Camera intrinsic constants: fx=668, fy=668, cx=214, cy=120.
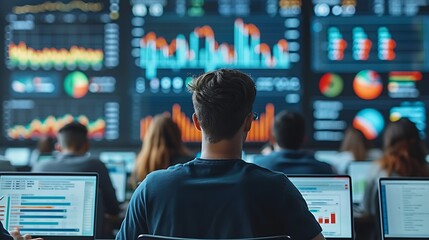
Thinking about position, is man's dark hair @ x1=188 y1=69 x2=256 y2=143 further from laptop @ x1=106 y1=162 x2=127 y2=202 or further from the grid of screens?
the grid of screens

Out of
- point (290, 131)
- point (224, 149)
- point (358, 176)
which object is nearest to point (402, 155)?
point (290, 131)

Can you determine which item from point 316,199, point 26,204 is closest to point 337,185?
point 316,199

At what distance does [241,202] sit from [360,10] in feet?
14.5

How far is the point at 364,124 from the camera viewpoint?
19.2 feet

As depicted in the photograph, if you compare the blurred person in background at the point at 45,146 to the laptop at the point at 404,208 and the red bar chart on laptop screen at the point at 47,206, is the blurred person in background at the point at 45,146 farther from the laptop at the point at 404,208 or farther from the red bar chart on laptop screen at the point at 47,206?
the laptop at the point at 404,208

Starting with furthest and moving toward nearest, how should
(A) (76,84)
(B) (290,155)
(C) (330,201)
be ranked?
(A) (76,84) → (B) (290,155) → (C) (330,201)

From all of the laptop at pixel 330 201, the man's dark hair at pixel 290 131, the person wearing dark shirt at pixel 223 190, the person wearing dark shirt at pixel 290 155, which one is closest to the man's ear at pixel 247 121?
the person wearing dark shirt at pixel 223 190

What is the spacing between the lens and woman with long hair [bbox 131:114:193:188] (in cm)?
389

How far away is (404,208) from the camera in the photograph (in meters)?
2.52

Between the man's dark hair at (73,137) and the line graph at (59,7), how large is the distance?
6.66 feet

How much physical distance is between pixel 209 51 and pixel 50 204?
3.49m

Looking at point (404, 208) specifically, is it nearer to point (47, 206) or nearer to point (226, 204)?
point (226, 204)

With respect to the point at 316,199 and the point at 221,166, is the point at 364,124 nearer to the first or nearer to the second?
the point at 316,199

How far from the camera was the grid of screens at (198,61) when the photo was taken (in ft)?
19.1
